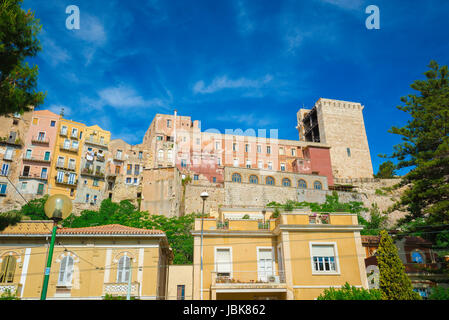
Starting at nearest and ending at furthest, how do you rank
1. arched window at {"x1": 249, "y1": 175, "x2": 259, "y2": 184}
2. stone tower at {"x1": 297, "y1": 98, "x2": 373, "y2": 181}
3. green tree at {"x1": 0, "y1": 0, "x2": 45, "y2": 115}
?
1. green tree at {"x1": 0, "y1": 0, "x2": 45, "y2": 115}
2. arched window at {"x1": 249, "y1": 175, "x2": 259, "y2": 184}
3. stone tower at {"x1": 297, "y1": 98, "x2": 373, "y2": 181}

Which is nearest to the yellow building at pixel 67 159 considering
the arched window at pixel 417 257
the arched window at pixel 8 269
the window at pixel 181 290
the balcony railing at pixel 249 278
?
the arched window at pixel 8 269

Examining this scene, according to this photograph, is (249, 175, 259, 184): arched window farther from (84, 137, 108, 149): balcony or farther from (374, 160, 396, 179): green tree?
(374, 160, 396, 179): green tree

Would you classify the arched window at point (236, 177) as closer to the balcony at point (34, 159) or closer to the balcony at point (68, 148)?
the balcony at point (68, 148)

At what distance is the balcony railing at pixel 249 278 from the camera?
1947 centimetres

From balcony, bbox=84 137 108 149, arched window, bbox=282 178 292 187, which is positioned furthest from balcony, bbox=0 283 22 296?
arched window, bbox=282 178 292 187

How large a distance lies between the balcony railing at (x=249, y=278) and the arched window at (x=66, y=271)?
27.4ft

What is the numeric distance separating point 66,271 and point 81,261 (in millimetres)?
967

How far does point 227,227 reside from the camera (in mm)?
22078

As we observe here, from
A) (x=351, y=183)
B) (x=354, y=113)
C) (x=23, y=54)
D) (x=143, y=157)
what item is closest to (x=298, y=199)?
(x=351, y=183)

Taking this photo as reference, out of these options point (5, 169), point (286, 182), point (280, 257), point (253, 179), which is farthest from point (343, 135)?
point (5, 169)

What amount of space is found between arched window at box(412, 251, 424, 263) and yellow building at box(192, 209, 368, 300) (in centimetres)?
1096

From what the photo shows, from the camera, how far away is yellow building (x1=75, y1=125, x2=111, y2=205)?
53.9 meters

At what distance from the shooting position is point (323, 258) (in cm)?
2014
